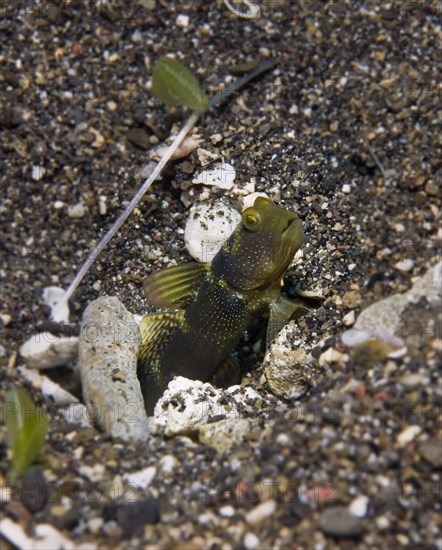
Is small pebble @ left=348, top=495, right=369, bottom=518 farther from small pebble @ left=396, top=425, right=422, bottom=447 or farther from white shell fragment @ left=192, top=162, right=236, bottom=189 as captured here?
white shell fragment @ left=192, top=162, right=236, bottom=189

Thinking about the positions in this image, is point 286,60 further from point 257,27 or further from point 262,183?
point 262,183

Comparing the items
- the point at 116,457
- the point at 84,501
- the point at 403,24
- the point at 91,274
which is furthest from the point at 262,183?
the point at 84,501

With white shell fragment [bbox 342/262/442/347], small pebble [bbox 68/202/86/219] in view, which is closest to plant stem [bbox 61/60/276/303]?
small pebble [bbox 68/202/86/219]

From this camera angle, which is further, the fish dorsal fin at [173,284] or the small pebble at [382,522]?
the fish dorsal fin at [173,284]

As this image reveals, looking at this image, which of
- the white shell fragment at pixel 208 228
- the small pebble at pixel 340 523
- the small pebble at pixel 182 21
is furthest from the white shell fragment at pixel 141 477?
the small pebble at pixel 182 21

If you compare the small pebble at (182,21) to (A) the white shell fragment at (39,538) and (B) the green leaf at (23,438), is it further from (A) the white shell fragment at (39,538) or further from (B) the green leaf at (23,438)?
(A) the white shell fragment at (39,538)

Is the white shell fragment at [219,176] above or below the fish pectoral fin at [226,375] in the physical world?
above

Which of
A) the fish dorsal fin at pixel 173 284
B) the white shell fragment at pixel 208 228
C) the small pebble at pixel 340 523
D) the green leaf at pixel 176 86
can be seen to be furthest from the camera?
the green leaf at pixel 176 86

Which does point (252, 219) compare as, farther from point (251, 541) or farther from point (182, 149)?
point (251, 541)
